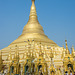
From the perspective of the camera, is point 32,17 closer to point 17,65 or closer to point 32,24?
point 32,24

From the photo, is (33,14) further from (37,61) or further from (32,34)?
(37,61)

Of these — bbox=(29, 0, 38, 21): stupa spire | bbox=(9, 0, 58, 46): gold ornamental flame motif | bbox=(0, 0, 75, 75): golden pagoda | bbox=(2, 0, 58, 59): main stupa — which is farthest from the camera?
bbox=(29, 0, 38, 21): stupa spire

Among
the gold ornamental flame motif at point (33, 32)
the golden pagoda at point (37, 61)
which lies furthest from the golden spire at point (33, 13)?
the golden pagoda at point (37, 61)

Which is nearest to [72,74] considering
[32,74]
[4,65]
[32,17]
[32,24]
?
[32,74]

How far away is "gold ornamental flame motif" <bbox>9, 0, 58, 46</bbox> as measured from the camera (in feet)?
116

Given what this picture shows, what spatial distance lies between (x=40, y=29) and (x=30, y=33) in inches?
163

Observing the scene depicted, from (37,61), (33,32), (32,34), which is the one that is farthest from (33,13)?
(37,61)

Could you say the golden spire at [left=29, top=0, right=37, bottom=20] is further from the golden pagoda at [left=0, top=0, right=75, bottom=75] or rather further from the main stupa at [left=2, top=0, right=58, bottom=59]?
the golden pagoda at [left=0, top=0, right=75, bottom=75]

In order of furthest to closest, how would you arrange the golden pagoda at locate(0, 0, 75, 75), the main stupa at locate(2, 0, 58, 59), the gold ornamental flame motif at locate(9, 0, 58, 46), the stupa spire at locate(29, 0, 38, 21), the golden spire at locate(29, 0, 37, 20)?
the golden spire at locate(29, 0, 37, 20) < the stupa spire at locate(29, 0, 38, 21) < the gold ornamental flame motif at locate(9, 0, 58, 46) < the main stupa at locate(2, 0, 58, 59) < the golden pagoda at locate(0, 0, 75, 75)

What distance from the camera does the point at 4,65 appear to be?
25.1m

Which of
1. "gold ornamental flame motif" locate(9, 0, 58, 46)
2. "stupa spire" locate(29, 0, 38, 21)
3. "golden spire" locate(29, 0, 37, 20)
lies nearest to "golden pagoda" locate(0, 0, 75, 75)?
"gold ornamental flame motif" locate(9, 0, 58, 46)

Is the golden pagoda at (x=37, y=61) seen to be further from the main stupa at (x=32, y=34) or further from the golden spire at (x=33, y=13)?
the golden spire at (x=33, y=13)

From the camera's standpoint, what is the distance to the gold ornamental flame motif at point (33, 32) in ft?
116

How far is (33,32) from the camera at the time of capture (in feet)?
126
